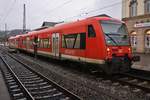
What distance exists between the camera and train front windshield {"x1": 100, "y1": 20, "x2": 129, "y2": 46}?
44.6 feet

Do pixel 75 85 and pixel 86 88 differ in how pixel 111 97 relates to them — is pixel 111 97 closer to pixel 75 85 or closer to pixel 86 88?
pixel 86 88

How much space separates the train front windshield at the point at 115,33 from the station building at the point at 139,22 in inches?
894

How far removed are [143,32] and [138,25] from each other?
1.17 meters

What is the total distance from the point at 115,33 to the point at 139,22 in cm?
2492

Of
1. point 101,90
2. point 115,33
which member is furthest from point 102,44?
point 101,90

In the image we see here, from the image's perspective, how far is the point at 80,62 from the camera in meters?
15.7

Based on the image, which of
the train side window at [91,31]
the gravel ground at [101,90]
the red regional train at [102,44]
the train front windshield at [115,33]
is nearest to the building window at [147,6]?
the red regional train at [102,44]

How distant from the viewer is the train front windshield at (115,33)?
13.6 m

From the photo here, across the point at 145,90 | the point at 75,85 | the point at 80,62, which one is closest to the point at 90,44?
the point at 80,62

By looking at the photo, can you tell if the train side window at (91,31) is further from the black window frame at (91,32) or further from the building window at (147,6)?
the building window at (147,6)

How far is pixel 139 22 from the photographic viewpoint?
1489 inches

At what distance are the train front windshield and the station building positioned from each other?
22716 mm

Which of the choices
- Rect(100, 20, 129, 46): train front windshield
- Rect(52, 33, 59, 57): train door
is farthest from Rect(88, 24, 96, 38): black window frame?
Rect(52, 33, 59, 57): train door

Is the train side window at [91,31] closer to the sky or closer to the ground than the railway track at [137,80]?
closer to the sky
